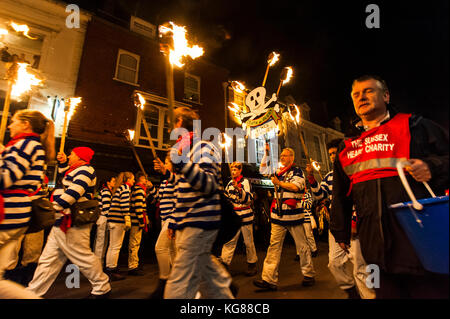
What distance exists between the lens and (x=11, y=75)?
4.04 m

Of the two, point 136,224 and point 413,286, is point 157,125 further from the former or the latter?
point 413,286

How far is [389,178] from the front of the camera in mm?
1668

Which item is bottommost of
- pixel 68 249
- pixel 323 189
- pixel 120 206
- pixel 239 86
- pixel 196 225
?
pixel 68 249

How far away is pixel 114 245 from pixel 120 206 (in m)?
0.92

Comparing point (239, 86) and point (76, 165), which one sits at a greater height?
point (239, 86)

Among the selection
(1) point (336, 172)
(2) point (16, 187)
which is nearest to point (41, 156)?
(2) point (16, 187)

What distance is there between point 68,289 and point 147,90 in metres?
9.63

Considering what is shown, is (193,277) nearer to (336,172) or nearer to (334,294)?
(336,172)

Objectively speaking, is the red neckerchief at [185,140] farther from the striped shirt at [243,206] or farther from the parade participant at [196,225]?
the striped shirt at [243,206]

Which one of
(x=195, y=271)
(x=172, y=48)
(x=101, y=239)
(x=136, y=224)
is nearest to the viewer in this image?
(x=195, y=271)

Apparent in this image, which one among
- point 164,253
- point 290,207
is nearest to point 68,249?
point 164,253

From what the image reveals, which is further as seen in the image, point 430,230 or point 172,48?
point 172,48

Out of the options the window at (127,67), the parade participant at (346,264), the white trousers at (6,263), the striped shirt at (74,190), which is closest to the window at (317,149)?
the window at (127,67)

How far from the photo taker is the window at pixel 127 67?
11.0m
